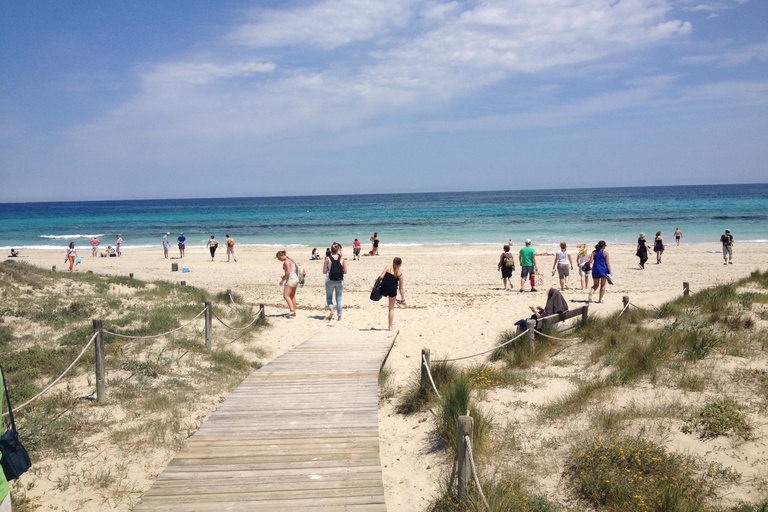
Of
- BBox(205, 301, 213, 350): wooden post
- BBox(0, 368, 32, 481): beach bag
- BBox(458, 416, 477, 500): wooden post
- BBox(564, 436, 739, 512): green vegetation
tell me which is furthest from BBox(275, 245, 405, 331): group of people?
BBox(0, 368, 32, 481): beach bag

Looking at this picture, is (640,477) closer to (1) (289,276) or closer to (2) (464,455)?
(2) (464,455)

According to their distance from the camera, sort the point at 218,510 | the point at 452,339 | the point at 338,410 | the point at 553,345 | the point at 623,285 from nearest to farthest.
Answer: the point at 218,510
the point at 338,410
the point at 553,345
the point at 452,339
the point at 623,285

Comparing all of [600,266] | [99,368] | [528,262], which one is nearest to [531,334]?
[600,266]

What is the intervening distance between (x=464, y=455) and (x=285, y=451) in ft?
6.76

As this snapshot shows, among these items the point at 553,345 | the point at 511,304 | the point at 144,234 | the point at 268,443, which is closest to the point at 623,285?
the point at 511,304

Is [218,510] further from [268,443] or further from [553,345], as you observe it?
[553,345]

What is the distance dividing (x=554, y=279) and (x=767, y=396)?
1526 centimetres

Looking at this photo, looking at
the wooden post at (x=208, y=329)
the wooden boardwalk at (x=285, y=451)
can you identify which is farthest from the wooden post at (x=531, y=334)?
the wooden post at (x=208, y=329)

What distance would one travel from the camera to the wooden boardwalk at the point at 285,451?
14.1ft

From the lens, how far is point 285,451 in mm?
5180

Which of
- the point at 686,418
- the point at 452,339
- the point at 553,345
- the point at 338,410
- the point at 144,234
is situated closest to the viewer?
the point at 686,418

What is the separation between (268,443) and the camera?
17.6ft

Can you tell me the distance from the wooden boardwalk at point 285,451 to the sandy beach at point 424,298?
19.9 inches

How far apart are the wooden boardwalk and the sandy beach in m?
0.51
